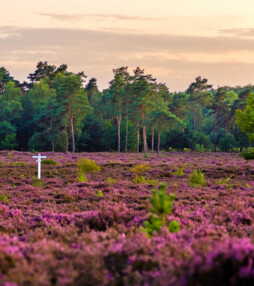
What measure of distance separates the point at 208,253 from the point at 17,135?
81945 mm

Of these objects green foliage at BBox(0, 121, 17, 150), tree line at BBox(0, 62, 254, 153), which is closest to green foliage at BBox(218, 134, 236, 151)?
tree line at BBox(0, 62, 254, 153)

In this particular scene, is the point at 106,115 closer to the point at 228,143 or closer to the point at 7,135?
the point at 7,135

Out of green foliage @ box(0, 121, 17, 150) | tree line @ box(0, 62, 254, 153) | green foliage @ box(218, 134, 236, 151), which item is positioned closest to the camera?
tree line @ box(0, 62, 254, 153)

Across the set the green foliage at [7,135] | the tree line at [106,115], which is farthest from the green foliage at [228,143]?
the green foliage at [7,135]

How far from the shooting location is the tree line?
2473 inches

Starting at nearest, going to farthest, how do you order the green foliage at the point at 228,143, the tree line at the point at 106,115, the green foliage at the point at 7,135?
1. the tree line at the point at 106,115
2. the green foliage at the point at 7,135
3. the green foliage at the point at 228,143

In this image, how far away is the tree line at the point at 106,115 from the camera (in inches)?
2473

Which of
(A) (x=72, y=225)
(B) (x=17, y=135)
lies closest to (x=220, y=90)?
(B) (x=17, y=135)

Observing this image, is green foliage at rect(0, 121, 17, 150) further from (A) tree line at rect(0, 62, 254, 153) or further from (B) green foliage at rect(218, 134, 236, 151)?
(B) green foliage at rect(218, 134, 236, 151)

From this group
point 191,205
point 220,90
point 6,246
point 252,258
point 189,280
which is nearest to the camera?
point 189,280

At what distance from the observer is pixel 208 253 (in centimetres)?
368

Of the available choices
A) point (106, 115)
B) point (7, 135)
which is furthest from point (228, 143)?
point (7, 135)

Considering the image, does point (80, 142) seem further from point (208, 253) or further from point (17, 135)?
point (208, 253)

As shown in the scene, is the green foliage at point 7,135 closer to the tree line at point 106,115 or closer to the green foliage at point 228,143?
the tree line at point 106,115
